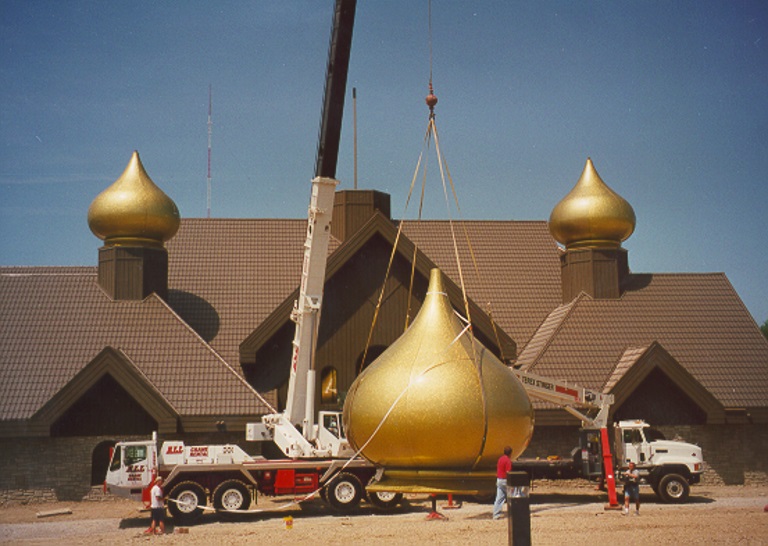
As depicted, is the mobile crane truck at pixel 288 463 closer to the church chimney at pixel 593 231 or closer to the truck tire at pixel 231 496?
the truck tire at pixel 231 496

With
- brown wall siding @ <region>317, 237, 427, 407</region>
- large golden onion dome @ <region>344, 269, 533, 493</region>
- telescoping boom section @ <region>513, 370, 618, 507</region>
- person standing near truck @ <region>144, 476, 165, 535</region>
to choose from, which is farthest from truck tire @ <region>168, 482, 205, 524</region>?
large golden onion dome @ <region>344, 269, 533, 493</region>

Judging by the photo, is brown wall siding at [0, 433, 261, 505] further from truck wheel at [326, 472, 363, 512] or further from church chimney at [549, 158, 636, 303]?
church chimney at [549, 158, 636, 303]

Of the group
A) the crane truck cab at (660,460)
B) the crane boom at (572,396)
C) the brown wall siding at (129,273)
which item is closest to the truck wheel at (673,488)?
the crane truck cab at (660,460)

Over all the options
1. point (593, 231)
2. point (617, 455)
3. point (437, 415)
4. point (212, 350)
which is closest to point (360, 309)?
point (212, 350)

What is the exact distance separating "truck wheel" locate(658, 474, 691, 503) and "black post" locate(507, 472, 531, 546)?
17.2 meters

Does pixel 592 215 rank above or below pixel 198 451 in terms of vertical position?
above

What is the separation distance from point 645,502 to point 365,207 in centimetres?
1431

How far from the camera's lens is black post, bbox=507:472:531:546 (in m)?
10.9

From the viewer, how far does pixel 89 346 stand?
99.0 feet

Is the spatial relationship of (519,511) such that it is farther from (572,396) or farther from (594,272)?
(594,272)

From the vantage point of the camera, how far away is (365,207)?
115 ft

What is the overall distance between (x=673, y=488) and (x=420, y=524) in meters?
8.91

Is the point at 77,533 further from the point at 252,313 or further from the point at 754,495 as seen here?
the point at 754,495

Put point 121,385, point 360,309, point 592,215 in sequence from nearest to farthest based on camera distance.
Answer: point 121,385, point 360,309, point 592,215
